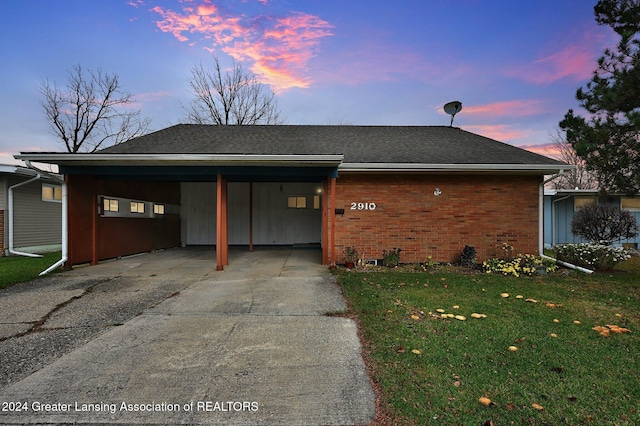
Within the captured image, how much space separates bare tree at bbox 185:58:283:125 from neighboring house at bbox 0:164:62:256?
1209cm

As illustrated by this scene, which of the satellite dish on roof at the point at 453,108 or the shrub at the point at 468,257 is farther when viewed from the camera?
the satellite dish on roof at the point at 453,108

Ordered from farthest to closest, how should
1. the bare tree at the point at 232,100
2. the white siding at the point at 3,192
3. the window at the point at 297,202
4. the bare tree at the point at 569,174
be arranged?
the bare tree at the point at 232,100
the bare tree at the point at 569,174
the window at the point at 297,202
the white siding at the point at 3,192

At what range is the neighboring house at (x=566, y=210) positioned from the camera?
1199 centimetres

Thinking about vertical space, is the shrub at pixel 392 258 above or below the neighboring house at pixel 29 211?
below

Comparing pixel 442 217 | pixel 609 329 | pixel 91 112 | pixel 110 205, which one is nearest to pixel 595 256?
pixel 442 217

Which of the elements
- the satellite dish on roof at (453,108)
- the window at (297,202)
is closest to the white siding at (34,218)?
the window at (297,202)

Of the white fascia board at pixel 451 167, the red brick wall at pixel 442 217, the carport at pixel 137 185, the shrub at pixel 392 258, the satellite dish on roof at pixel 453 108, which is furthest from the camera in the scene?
the satellite dish on roof at pixel 453 108

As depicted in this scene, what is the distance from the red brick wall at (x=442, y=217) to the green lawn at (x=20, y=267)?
7256 millimetres

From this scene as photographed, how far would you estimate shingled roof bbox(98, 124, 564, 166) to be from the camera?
8.11 meters

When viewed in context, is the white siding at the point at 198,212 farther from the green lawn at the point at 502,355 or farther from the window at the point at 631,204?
the window at the point at 631,204

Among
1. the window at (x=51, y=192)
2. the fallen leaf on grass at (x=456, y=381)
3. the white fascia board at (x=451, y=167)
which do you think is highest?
the white fascia board at (x=451, y=167)

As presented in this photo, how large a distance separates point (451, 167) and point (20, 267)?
37.7 ft

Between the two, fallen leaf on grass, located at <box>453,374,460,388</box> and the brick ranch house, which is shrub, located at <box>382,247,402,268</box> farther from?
fallen leaf on grass, located at <box>453,374,460,388</box>

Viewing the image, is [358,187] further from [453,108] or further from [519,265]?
[453,108]
